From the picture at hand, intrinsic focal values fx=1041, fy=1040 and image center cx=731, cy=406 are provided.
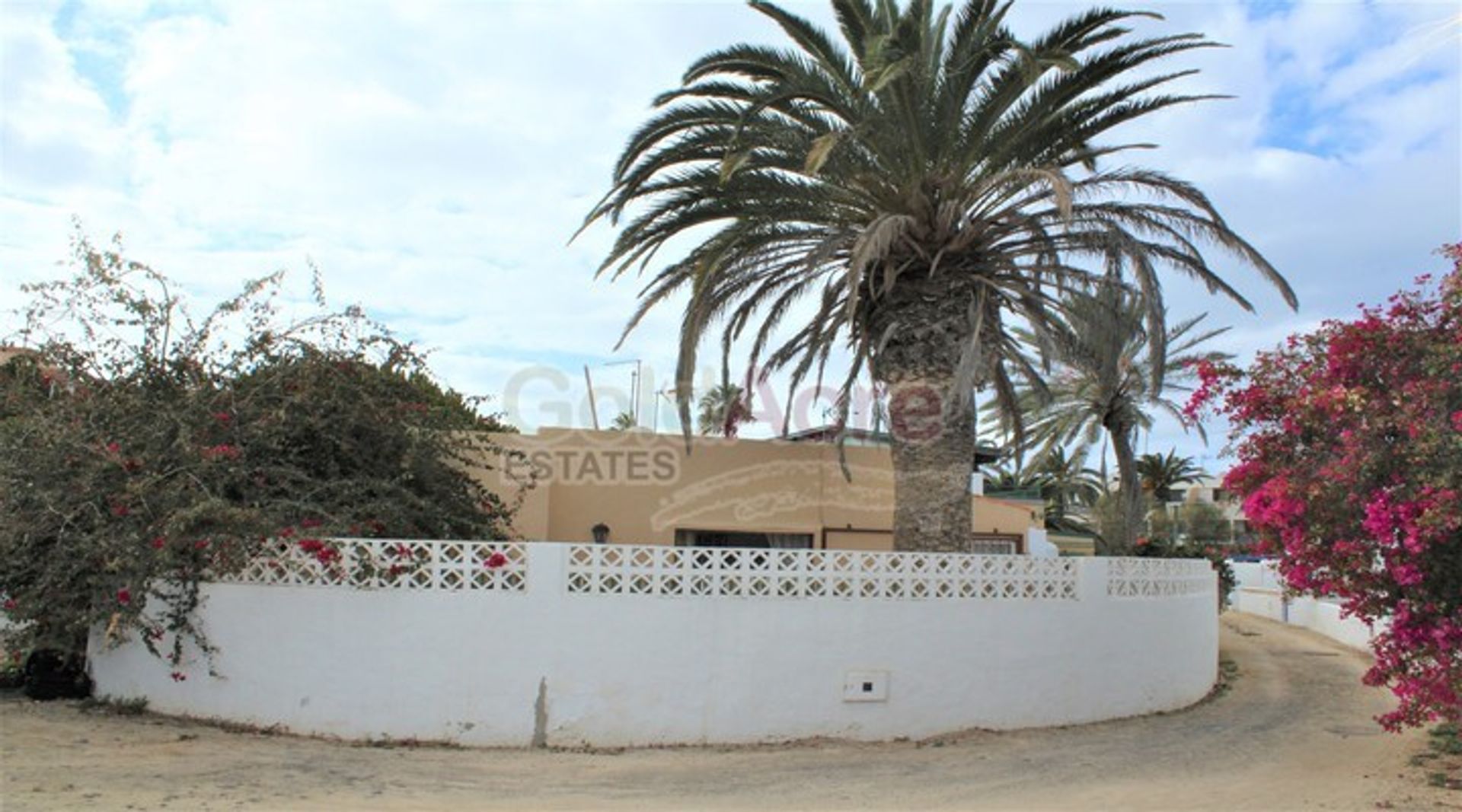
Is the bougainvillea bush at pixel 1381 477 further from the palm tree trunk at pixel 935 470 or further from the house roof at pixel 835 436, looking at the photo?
the house roof at pixel 835 436

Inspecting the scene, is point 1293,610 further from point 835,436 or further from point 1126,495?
point 835,436

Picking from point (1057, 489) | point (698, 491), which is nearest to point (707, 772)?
point (698, 491)

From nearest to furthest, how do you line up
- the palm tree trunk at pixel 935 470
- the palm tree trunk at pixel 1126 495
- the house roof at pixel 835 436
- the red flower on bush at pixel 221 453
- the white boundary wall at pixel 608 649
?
the white boundary wall at pixel 608 649
the red flower on bush at pixel 221 453
the palm tree trunk at pixel 935 470
the house roof at pixel 835 436
the palm tree trunk at pixel 1126 495

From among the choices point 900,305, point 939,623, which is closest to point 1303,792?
point 939,623

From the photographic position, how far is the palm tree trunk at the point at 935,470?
10.9m

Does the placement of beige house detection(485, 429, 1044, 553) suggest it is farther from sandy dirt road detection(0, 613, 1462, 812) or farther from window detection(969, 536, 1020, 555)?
sandy dirt road detection(0, 613, 1462, 812)

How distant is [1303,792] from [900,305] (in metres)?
5.91

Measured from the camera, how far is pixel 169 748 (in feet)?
25.0

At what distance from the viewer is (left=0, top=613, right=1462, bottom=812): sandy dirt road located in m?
6.58

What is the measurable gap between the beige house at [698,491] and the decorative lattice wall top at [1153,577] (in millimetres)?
3309

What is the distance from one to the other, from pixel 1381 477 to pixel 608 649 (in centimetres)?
560

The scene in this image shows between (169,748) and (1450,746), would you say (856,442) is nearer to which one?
(1450,746)

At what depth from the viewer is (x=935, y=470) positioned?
11008 millimetres

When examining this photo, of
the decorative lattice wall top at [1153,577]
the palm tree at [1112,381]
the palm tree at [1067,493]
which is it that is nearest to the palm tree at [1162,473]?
the palm tree at [1067,493]
